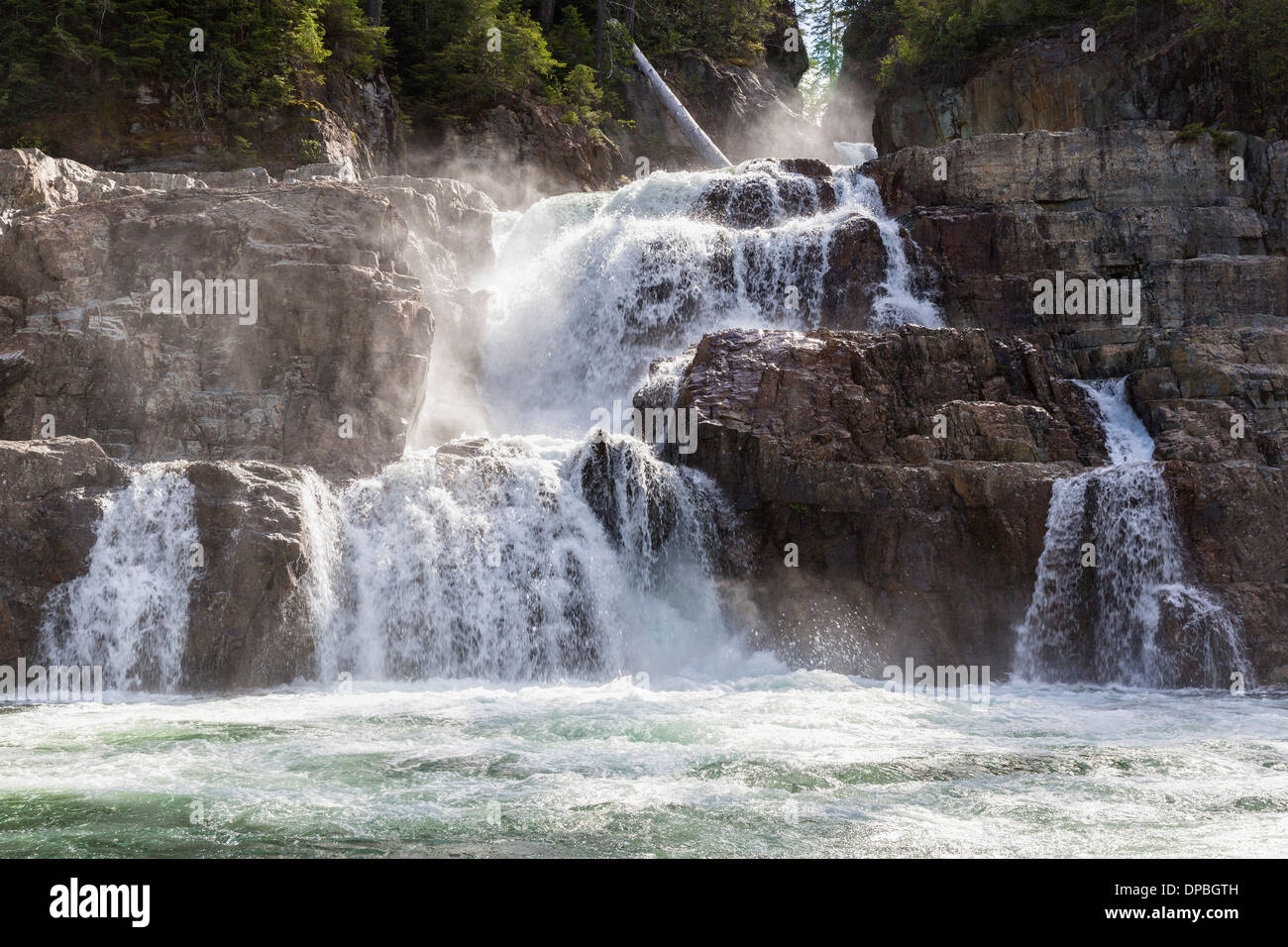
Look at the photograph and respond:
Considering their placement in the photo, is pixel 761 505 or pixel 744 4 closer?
pixel 761 505

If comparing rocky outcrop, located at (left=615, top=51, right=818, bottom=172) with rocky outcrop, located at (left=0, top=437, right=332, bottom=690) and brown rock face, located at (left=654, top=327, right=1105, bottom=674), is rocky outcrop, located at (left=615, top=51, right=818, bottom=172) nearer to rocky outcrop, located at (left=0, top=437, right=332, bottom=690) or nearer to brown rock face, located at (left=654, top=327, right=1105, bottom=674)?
brown rock face, located at (left=654, top=327, right=1105, bottom=674)

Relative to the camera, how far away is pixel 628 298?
76.7 ft

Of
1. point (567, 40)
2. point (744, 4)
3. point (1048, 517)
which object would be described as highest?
point (744, 4)

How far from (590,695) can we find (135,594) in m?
6.39

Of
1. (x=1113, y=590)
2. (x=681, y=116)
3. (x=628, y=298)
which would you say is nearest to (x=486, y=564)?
(x=628, y=298)

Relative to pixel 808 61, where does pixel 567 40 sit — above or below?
below

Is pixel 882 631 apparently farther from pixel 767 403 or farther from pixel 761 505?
pixel 767 403

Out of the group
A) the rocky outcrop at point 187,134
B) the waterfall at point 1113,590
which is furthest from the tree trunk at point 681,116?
the waterfall at point 1113,590

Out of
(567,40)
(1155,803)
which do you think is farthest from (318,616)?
(567,40)

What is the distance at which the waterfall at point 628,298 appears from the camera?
899 inches

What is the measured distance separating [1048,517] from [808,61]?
44.7 metres

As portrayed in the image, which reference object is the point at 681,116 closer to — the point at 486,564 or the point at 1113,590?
the point at 486,564

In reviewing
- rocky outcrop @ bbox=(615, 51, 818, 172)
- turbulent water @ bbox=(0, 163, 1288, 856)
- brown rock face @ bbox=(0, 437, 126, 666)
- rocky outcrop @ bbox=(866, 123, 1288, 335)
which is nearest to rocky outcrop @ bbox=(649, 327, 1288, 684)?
turbulent water @ bbox=(0, 163, 1288, 856)

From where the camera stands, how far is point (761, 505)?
17.5 metres
